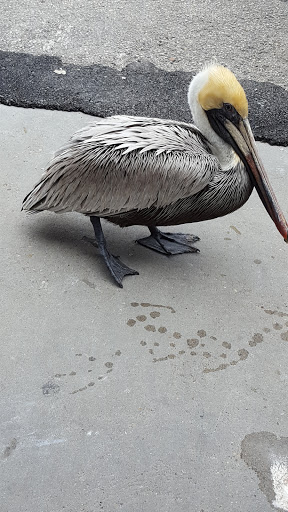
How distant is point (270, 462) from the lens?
95.5 inches

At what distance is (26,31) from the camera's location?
217 inches

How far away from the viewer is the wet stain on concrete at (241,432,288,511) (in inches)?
91.2

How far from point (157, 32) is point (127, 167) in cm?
323

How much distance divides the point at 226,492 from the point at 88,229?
5.79ft

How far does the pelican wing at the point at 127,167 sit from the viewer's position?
9.65ft

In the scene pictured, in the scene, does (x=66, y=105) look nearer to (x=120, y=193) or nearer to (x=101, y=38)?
(x=101, y=38)

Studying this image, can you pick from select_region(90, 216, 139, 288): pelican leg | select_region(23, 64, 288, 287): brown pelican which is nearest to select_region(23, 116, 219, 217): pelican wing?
select_region(23, 64, 288, 287): brown pelican

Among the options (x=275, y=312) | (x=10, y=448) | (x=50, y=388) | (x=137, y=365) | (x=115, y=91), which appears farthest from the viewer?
(x=115, y=91)

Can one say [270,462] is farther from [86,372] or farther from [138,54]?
[138,54]

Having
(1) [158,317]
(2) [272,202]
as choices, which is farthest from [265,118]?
(1) [158,317]

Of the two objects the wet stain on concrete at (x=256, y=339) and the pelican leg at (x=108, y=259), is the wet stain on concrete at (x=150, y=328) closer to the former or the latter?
the pelican leg at (x=108, y=259)

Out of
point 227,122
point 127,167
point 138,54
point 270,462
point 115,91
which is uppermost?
point 227,122

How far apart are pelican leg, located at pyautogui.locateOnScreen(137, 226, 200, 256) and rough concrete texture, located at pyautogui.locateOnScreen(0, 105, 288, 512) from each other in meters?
0.05

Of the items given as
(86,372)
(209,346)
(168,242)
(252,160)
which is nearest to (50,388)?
(86,372)
